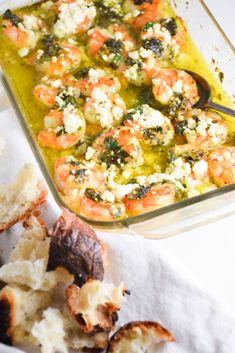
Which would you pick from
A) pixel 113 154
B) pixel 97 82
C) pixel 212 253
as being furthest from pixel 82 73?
pixel 212 253

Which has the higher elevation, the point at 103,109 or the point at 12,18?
the point at 12,18

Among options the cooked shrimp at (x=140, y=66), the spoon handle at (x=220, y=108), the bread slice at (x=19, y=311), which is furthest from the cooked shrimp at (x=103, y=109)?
the bread slice at (x=19, y=311)

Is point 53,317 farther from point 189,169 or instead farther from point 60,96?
point 60,96

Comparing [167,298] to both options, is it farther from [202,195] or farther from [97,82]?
[97,82]

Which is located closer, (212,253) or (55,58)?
(212,253)

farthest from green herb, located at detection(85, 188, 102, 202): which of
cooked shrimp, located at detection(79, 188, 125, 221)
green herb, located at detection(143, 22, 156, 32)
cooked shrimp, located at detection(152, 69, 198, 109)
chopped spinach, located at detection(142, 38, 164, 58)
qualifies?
green herb, located at detection(143, 22, 156, 32)

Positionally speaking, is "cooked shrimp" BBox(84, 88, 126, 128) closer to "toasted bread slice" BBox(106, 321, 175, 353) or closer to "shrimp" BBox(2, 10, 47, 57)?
"shrimp" BBox(2, 10, 47, 57)
